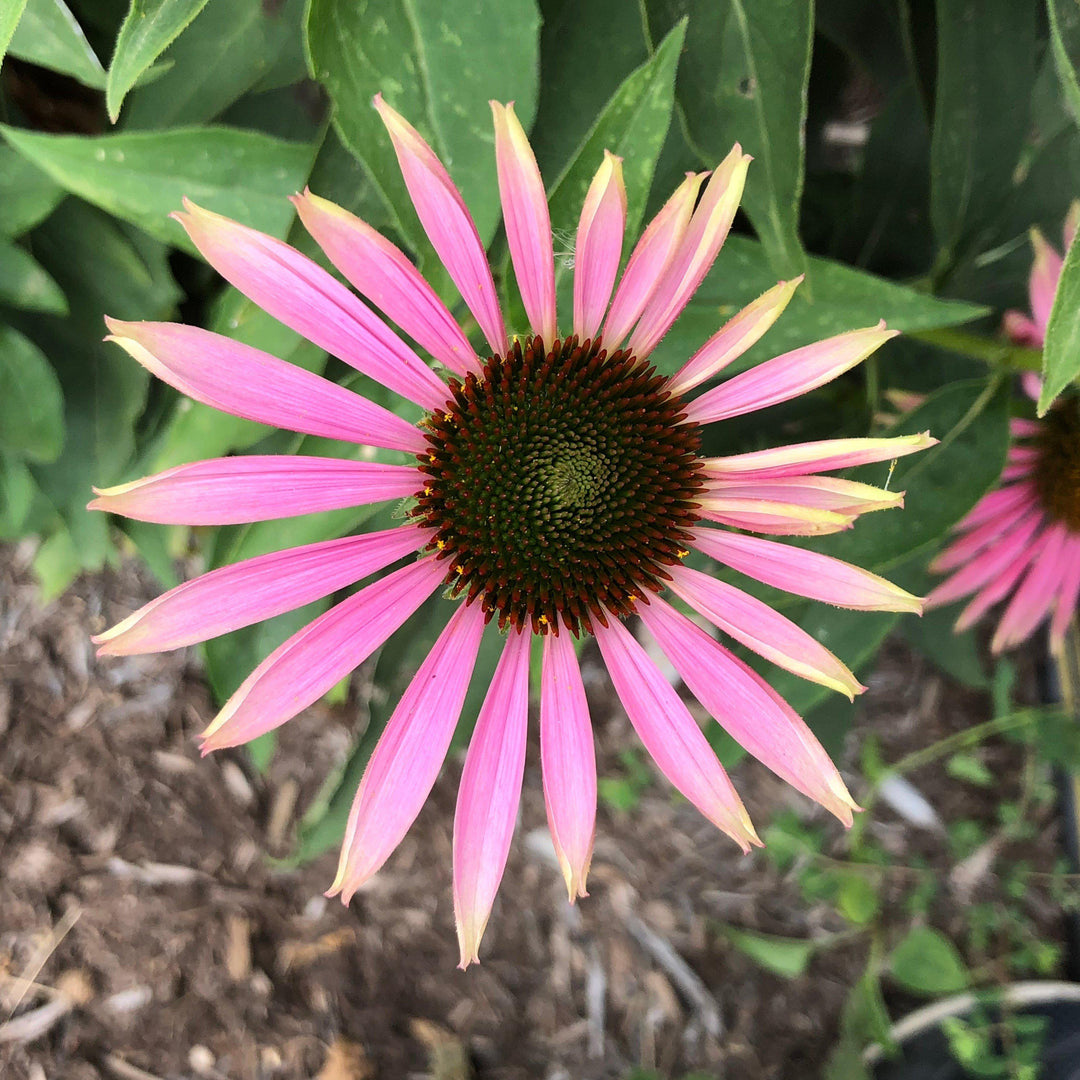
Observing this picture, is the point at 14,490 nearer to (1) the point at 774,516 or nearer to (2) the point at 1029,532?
(1) the point at 774,516

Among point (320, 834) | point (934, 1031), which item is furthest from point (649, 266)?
point (934, 1031)

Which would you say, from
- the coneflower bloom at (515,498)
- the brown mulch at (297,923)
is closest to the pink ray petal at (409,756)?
the coneflower bloom at (515,498)

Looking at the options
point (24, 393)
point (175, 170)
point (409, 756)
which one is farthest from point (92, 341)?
point (409, 756)

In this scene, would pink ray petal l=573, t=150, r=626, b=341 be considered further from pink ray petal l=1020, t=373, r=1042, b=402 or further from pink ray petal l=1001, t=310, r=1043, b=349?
pink ray petal l=1020, t=373, r=1042, b=402

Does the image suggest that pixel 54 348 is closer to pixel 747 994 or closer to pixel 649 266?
pixel 649 266

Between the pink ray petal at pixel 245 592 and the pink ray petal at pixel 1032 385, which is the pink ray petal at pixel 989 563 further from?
the pink ray petal at pixel 245 592
